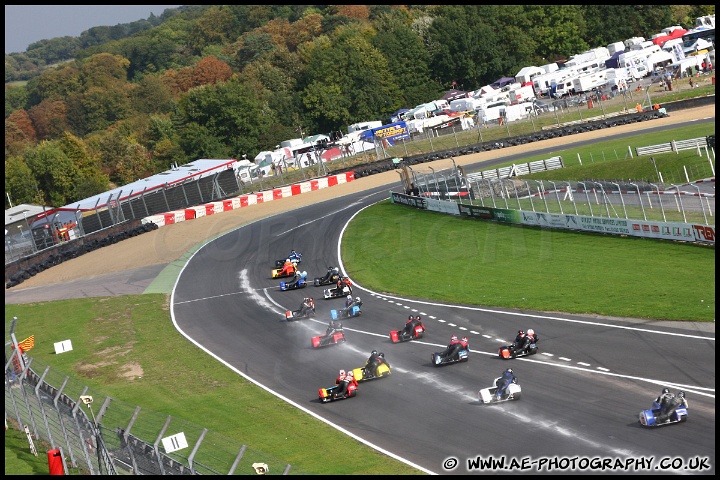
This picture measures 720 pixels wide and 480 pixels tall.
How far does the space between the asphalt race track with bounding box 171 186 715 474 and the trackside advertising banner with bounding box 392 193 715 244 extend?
9994mm

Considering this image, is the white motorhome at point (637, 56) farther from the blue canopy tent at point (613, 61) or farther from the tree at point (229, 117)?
the tree at point (229, 117)

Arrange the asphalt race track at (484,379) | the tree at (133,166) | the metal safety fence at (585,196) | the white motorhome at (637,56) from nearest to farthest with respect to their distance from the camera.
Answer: the asphalt race track at (484,379), the metal safety fence at (585,196), the white motorhome at (637,56), the tree at (133,166)

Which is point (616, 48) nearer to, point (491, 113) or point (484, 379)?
point (491, 113)

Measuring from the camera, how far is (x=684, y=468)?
1825cm

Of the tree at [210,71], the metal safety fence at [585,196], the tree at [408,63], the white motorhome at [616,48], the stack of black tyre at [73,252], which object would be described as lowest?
the metal safety fence at [585,196]

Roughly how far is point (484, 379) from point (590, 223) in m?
20.5

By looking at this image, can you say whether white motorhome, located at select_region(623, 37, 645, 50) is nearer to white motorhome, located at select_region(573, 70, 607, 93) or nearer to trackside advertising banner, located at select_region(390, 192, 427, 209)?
white motorhome, located at select_region(573, 70, 607, 93)

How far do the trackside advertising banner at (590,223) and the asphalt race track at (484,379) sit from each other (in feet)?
32.8

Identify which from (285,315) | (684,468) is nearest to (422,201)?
(285,315)

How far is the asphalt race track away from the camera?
66.8ft

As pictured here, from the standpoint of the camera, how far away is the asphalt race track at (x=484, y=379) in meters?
20.4

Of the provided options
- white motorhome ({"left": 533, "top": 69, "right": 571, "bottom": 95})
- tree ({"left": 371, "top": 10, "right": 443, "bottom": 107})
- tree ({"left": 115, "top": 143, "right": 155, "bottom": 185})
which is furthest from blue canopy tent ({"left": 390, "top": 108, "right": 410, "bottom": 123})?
tree ({"left": 115, "top": 143, "right": 155, "bottom": 185})

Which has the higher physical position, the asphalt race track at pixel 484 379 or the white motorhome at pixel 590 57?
the white motorhome at pixel 590 57

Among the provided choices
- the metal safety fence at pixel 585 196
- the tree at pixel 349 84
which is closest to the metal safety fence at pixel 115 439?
the metal safety fence at pixel 585 196
